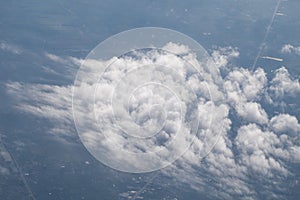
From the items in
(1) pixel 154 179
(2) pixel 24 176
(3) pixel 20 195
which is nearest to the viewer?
(3) pixel 20 195

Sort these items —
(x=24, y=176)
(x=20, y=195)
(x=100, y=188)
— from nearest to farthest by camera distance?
(x=20, y=195) → (x=24, y=176) → (x=100, y=188)

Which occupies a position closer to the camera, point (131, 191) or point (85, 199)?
point (85, 199)

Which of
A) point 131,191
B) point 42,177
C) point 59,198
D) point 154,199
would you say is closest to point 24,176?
point 42,177

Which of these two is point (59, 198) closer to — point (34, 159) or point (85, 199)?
point (85, 199)

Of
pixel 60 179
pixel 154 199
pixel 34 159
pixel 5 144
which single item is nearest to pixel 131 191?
pixel 154 199

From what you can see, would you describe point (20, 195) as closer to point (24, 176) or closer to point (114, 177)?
point (24, 176)

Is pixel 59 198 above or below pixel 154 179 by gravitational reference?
below

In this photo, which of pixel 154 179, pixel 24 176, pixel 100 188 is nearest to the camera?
pixel 24 176

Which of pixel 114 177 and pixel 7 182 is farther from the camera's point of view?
pixel 114 177

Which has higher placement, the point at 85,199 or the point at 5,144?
the point at 5,144
